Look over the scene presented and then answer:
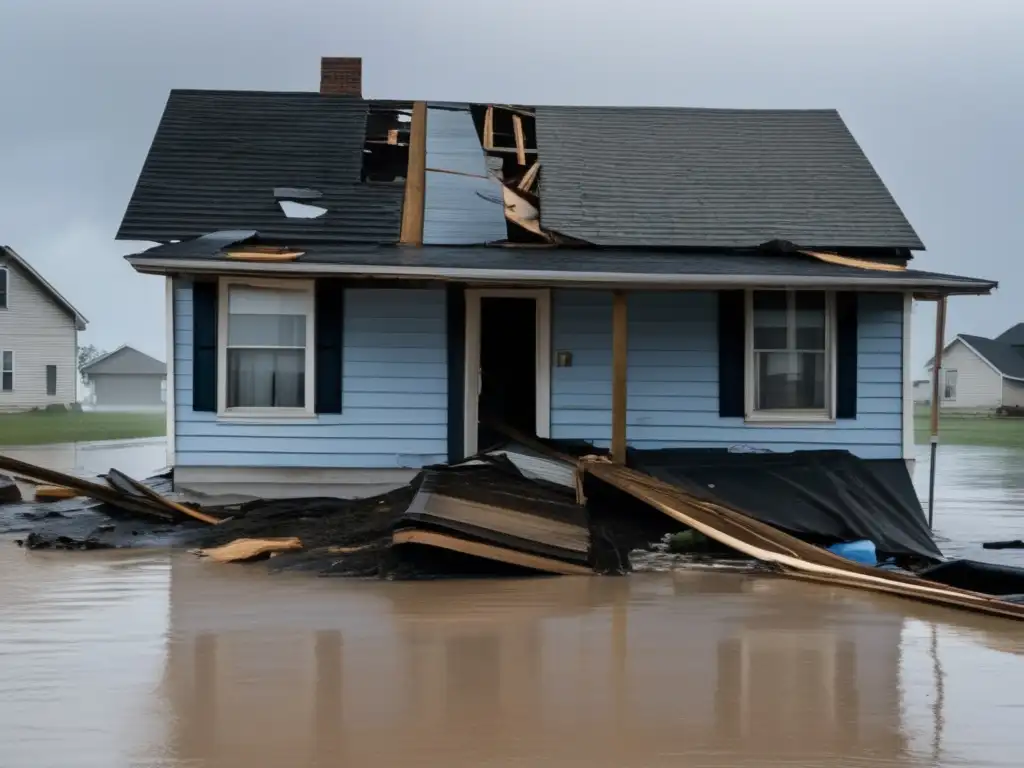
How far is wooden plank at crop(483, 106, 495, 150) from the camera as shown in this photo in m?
15.4

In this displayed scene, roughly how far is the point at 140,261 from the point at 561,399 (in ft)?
15.3

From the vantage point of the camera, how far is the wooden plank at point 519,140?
48.8 ft

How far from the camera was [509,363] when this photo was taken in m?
13.0

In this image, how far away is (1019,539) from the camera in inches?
472

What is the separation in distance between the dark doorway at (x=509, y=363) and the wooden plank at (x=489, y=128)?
135 inches

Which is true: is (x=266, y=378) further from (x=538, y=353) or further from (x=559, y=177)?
(x=559, y=177)

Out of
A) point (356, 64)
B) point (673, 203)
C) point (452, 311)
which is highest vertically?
point (356, 64)

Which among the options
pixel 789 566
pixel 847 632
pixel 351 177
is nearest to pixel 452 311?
pixel 351 177

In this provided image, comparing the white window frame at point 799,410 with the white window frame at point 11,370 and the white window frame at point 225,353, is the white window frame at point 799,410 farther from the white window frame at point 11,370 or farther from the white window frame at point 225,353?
the white window frame at point 11,370

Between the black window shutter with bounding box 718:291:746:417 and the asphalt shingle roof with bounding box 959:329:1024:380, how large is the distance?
5147cm

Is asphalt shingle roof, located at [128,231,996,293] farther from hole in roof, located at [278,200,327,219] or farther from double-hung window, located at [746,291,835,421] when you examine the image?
hole in roof, located at [278,200,327,219]

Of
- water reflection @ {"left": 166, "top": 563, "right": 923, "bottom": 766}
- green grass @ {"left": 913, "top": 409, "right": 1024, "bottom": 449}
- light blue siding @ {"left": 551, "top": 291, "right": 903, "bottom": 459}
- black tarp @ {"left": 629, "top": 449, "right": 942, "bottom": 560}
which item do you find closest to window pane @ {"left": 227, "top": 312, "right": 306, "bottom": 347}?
light blue siding @ {"left": 551, "top": 291, "right": 903, "bottom": 459}

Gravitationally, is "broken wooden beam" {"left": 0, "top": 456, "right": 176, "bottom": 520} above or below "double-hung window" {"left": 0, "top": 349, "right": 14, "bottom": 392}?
below

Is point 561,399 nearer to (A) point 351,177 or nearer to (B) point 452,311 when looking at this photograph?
(B) point 452,311
